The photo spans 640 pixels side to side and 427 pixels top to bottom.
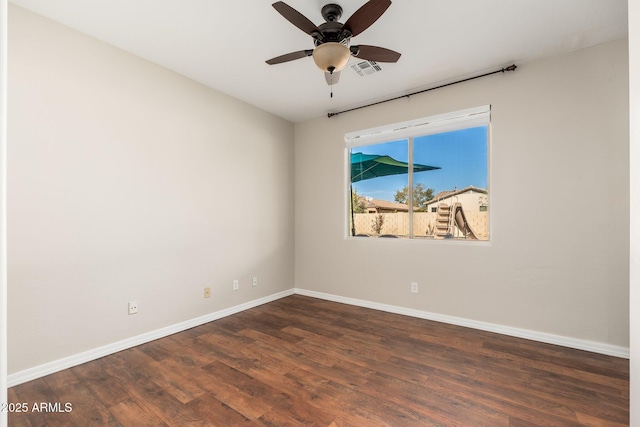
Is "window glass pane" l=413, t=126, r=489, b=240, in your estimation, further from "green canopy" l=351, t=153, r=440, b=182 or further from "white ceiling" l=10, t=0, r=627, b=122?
"white ceiling" l=10, t=0, r=627, b=122

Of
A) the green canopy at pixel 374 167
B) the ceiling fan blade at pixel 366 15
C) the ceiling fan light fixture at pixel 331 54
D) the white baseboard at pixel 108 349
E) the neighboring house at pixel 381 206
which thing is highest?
the ceiling fan blade at pixel 366 15

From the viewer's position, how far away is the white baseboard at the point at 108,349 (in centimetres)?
205

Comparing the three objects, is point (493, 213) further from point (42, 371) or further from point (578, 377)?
point (42, 371)

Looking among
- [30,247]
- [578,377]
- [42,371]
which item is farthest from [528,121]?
[42,371]

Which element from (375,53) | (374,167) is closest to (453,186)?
(374,167)

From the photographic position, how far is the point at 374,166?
3.90 metres

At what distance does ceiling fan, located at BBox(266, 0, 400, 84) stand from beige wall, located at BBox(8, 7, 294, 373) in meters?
1.57

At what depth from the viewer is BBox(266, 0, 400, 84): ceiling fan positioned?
5.85 feet

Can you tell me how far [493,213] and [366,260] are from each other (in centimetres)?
154

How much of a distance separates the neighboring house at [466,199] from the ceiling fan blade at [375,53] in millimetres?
1723

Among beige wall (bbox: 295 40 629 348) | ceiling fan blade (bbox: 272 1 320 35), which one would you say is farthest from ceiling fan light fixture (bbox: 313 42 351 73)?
beige wall (bbox: 295 40 629 348)

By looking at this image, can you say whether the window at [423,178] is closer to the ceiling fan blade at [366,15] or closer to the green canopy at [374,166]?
the green canopy at [374,166]

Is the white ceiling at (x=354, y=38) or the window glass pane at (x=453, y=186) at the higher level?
→ the white ceiling at (x=354, y=38)

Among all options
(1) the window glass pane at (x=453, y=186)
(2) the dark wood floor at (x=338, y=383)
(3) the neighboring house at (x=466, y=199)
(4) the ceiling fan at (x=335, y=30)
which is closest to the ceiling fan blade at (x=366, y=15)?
(4) the ceiling fan at (x=335, y=30)
